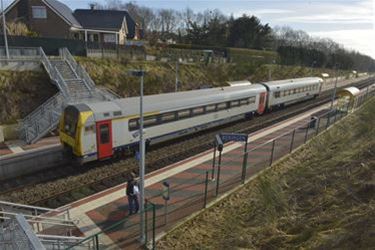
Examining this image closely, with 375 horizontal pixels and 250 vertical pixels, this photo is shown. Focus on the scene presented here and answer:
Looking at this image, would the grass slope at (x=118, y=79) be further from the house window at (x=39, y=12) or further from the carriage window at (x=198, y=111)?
the house window at (x=39, y=12)

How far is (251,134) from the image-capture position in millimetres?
23531

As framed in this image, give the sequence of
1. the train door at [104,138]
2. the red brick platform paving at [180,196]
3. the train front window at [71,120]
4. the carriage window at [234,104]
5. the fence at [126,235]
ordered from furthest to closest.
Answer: the carriage window at [234,104] → the train door at [104,138] → the train front window at [71,120] → the red brick platform paving at [180,196] → the fence at [126,235]

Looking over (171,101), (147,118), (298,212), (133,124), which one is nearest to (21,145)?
(133,124)

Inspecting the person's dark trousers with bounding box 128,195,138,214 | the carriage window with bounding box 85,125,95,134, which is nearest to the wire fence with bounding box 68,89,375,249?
the person's dark trousers with bounding box 128,195,138,214

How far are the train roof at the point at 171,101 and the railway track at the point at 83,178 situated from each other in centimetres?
259

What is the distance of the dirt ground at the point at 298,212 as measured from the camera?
28.6 ft

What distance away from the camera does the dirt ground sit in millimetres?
8703

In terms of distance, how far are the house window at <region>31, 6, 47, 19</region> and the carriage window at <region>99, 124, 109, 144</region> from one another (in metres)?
33.5

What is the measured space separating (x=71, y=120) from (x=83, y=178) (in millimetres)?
3022

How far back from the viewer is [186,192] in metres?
13.8

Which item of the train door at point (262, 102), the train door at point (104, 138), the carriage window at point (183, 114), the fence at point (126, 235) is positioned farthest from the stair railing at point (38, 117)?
the train door at point (262, 102)

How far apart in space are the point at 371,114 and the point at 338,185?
15.1 metres

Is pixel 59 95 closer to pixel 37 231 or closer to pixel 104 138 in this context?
pixel 104 138

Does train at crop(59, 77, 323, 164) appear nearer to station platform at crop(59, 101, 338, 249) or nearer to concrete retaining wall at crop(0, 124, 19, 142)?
station platform at crop(59, 101, 338, 249)
